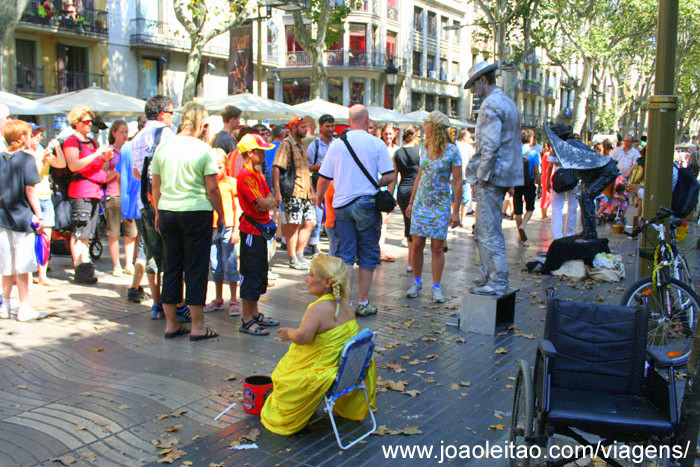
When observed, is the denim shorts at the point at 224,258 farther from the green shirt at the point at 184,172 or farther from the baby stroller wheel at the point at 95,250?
the baby stroller wheel at the point at 95,250

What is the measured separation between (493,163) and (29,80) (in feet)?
97.3

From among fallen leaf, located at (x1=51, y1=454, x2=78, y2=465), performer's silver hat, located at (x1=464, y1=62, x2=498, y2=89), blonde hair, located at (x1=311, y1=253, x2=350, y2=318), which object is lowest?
fallen leaf, located at (x1=51, y1=454, x2=78, y2=465)

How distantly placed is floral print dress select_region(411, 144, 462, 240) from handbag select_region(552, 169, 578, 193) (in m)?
4.51

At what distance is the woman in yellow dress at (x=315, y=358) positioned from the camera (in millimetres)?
4012

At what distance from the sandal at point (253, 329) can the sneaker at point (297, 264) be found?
10.2 ft

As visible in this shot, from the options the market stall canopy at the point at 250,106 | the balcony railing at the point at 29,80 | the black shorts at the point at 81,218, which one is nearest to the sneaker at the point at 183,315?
the black shorts at the point at 81,218

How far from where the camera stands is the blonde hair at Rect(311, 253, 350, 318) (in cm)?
411

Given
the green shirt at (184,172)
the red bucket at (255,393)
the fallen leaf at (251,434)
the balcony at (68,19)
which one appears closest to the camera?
the fallen leaf at (251,434)

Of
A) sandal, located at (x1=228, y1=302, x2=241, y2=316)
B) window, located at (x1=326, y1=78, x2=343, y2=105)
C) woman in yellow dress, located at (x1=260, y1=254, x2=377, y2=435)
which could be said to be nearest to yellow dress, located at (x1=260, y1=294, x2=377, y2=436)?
woman in yellow dress, located at (x1=260, y1=254, x2=377, y2=435)

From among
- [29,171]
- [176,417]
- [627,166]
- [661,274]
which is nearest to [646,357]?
[661,274]

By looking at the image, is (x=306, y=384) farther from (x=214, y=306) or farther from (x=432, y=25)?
(x=432, y=25)

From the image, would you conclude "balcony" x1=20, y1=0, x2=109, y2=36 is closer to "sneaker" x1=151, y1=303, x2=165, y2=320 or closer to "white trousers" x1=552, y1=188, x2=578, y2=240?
"white trousers" x1=552, y1=188, x2=578, y2=240

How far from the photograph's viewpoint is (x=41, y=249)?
25.5ft

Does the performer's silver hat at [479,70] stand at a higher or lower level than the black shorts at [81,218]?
higher
